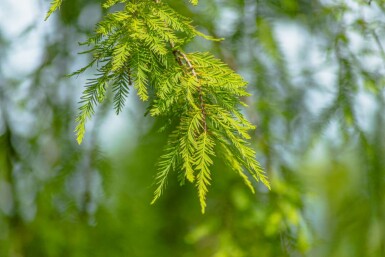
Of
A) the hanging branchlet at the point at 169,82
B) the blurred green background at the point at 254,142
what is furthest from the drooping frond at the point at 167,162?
the blurred green background at the point at 254,142

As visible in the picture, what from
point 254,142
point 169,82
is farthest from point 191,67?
point 254,142

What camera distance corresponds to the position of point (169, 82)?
76 cm

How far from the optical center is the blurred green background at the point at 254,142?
1.61 m

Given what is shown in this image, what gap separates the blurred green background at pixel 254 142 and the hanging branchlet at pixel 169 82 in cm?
80

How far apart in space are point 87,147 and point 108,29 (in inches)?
36.4

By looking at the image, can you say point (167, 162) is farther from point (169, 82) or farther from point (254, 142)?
point (254, 142)

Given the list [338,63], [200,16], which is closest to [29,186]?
[200,16]

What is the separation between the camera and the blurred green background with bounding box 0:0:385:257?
5.29 feet

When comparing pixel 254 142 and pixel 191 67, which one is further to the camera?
pixel 254 142

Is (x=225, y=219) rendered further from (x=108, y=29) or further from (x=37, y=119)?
(x=108, y=29)

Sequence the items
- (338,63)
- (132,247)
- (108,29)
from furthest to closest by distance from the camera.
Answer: (132,247) → (338,63) → (108,29)

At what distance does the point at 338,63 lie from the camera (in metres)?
1.61

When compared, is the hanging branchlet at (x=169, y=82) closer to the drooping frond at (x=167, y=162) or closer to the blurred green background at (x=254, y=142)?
the drooping frond at (x=167, y=162)

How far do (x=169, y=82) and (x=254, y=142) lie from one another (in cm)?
95
